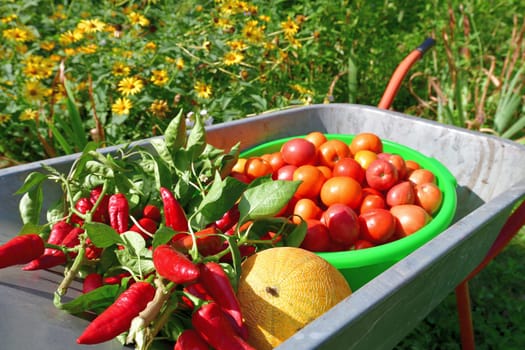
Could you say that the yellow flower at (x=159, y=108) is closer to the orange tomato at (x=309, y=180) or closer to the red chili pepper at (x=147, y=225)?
the orange tomato at (x=309, y=180)

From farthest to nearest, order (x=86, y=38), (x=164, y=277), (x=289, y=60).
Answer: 1. (x=289, y=60)
2. (x=86, y=38)
3. (x=164, y=277)

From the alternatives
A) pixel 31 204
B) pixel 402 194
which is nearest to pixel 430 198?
pixel 402 194

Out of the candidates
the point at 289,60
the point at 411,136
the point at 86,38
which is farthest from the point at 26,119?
the point at 411,136

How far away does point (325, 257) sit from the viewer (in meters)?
0.94

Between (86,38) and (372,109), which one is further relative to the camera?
(86,38)

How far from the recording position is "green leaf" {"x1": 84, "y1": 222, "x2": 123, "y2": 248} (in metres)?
0.75

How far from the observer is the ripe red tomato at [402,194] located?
3.81 feet

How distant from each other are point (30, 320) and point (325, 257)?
566 millimetres

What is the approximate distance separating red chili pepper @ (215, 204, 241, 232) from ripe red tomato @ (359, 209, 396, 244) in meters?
0.34

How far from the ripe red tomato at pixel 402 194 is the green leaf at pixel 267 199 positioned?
430 millimetres

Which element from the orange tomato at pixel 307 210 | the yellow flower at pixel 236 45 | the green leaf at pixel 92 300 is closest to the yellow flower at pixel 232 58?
the yellow flower at pixel 236 45

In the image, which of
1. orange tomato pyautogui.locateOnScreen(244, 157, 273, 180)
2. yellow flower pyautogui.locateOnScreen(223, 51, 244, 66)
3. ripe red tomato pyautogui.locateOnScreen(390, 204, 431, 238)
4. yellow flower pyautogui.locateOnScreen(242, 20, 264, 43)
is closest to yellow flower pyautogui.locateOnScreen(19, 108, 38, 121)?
yellow flower pyautogui.locateOnScreen(223, 51, 244, 66)

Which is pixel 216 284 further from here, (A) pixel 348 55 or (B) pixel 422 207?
(A) pixel 348 55

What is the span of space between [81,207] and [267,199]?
1.31ft
